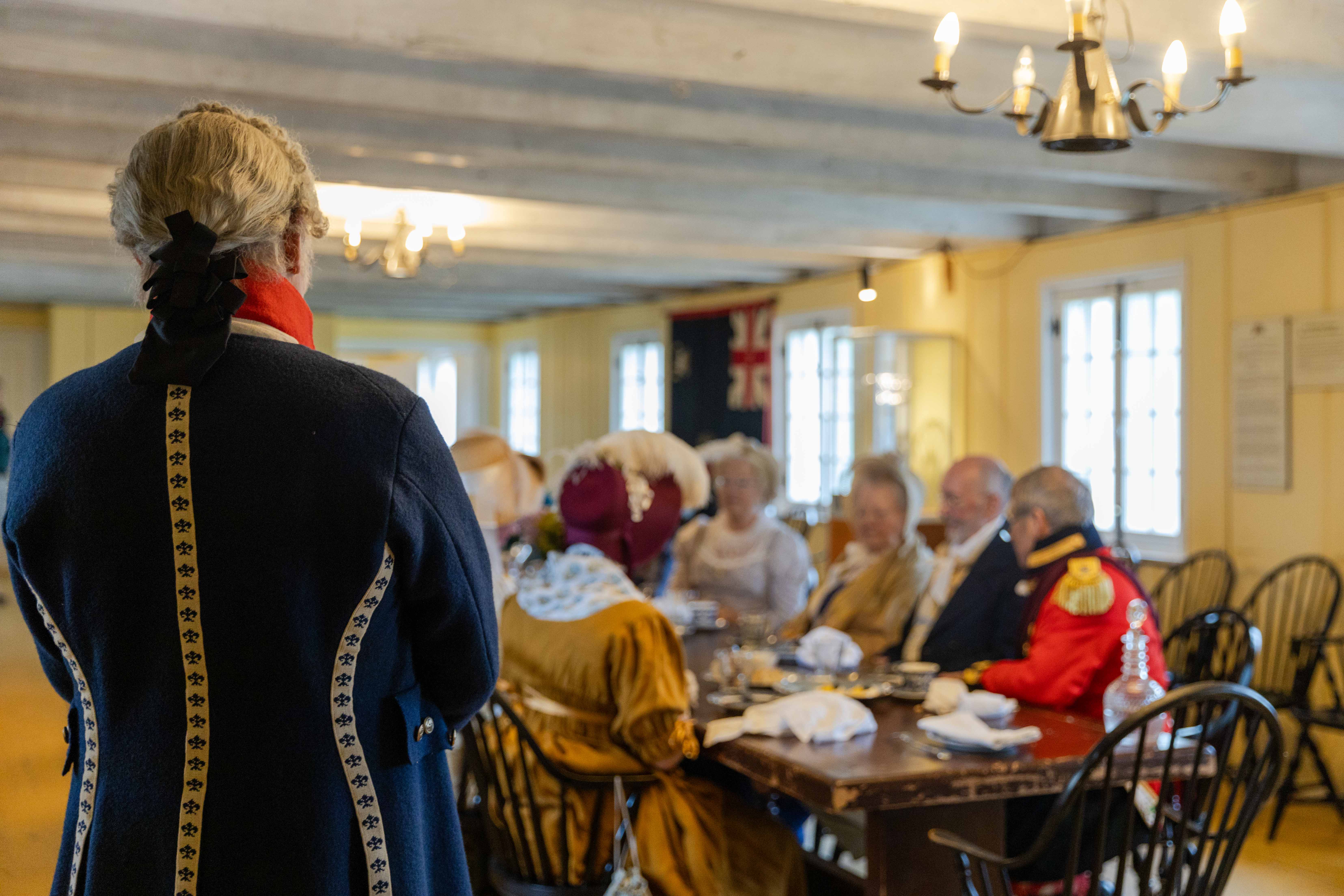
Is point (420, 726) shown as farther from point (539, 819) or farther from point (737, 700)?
point (737, 700)

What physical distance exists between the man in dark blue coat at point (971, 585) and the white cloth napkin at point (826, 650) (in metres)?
0.27

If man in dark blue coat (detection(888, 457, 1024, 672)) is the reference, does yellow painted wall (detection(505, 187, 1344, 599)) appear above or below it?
above

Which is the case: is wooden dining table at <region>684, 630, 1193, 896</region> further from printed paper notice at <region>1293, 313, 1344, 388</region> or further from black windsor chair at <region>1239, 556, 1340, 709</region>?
printed paper notice at <region>1293, 313, 1344, 388</region>

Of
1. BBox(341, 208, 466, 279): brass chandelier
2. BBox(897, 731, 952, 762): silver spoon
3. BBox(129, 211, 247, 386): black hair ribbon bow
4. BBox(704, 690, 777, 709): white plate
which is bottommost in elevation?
BBox(897, 731, 952, 762): silver spoon

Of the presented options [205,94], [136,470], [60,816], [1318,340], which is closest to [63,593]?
[136,470]

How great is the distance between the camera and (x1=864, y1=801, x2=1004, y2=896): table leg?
246 cm

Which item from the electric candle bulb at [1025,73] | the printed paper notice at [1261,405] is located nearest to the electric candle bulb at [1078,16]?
the electric candle bulb at [1025,73]

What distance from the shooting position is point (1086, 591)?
2885mm

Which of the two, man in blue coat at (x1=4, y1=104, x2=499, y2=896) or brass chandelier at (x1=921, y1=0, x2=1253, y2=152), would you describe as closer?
man in blue coat at (x1=4, y1=104, x2=499, y2=896)

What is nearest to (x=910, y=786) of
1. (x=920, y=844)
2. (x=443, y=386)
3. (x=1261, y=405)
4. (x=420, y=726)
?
(x=920, y=844)

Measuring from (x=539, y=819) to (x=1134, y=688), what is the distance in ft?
4.39

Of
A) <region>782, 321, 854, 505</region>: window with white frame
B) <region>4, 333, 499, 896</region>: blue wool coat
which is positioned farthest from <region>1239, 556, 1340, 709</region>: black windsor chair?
<region>4, 333, 499, 896</region>: blue wool coat

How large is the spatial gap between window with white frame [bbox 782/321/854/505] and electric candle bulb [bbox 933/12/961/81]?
18.5 ft

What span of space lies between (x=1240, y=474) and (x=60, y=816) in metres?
5.24
